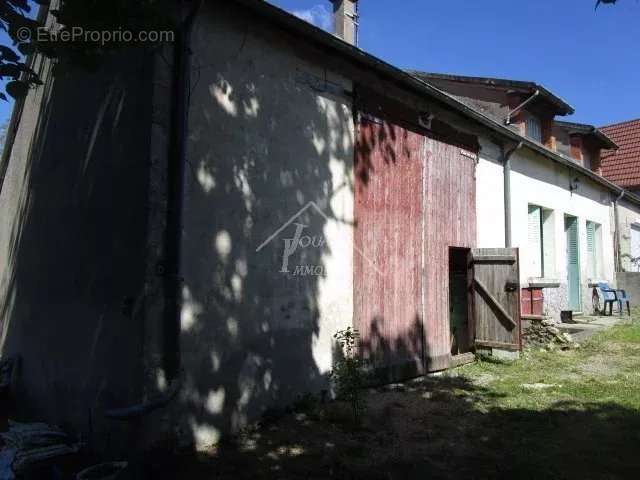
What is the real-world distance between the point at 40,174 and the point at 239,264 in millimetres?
3742

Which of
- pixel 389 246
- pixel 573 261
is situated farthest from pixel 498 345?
pixel 573 261

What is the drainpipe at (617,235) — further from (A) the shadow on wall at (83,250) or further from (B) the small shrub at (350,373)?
(A) the shadow on wall at (83,250)

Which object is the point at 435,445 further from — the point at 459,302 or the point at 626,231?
the point at 626,231

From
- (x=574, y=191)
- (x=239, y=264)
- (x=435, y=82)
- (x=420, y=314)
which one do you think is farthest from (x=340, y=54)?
(x=574, y=191)

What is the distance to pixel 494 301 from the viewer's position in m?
8.02

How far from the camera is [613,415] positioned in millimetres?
5133

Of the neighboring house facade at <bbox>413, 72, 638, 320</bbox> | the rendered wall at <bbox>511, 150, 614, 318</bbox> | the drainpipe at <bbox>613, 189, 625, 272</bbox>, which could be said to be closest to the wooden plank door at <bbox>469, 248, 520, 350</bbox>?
the neighboring house facade at <bbox>413, 72, 638, 320</bbox>

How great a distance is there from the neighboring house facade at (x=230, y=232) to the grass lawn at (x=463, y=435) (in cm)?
48

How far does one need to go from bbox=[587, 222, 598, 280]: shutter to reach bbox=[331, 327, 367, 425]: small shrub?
11.6 metres

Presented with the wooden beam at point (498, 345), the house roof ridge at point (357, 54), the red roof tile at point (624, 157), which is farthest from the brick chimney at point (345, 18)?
the red roof tile at point (624, 157)

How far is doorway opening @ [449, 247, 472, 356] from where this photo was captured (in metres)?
8.73

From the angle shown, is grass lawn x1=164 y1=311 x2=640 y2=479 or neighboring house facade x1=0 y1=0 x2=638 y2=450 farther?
neighboring house facade x1=0 y1=0 x2=638 y2=450

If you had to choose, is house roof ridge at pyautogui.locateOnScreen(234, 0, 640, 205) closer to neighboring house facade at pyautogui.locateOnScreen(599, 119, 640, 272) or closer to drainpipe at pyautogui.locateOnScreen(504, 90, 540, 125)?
drainpipe at pyautogui.locateOnScreen(504, 90, 540, 125)

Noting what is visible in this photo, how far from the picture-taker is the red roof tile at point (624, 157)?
64.8ft
